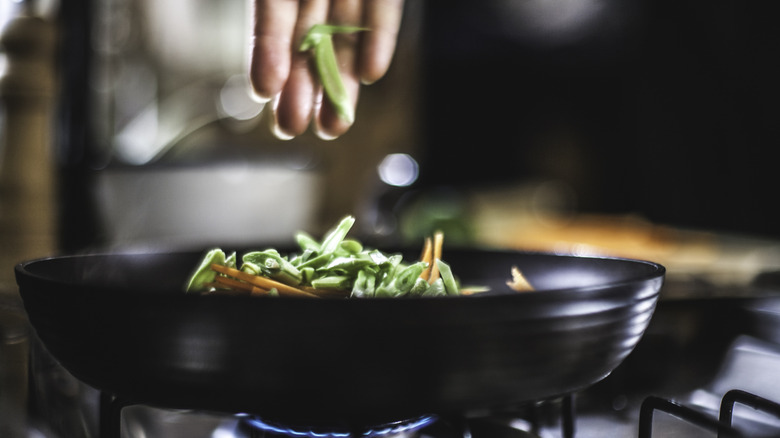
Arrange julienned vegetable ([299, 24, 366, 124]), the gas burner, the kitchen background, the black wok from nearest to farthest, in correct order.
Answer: the black wok → the gas burner → julienned vegetable ([299, 24, 366, 124]) → the kitchen background

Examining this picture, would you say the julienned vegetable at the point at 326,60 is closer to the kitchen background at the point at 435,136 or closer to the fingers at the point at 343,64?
the fingers at the point at 343,64

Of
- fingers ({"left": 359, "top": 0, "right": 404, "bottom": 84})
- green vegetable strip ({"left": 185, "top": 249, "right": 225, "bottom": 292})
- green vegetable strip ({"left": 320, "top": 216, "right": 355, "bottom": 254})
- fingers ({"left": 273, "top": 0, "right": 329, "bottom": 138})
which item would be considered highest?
fingers ({"left": 359, "top": 0, "right": 404, "bottom": 84})

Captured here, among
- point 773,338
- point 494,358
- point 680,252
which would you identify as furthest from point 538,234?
point 494,358

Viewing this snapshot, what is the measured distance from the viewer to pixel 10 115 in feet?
3.61

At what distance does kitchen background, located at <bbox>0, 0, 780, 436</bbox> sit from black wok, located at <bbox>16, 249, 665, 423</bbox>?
18.4 inches

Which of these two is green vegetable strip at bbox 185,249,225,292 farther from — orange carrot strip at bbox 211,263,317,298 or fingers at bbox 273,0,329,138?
fingers at bbox 273,0,329,138

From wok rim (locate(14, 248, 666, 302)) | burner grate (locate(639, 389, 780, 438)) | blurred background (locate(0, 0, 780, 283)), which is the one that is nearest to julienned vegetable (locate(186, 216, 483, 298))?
wok rim (locate(14, 248, 666, 302))

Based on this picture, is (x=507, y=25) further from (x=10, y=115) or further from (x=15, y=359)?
(x=15, y=359)

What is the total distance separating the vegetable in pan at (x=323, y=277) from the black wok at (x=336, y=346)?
0.16 metres

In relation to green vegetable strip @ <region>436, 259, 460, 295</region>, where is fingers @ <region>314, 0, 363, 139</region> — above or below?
above

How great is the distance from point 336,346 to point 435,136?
128 inches

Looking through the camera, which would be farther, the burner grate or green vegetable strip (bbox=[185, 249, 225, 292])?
green vegetable strip (bbox=[185, 249, 225, 292])

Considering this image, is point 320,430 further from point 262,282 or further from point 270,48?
point 270,48

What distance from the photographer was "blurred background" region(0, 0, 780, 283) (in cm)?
162
